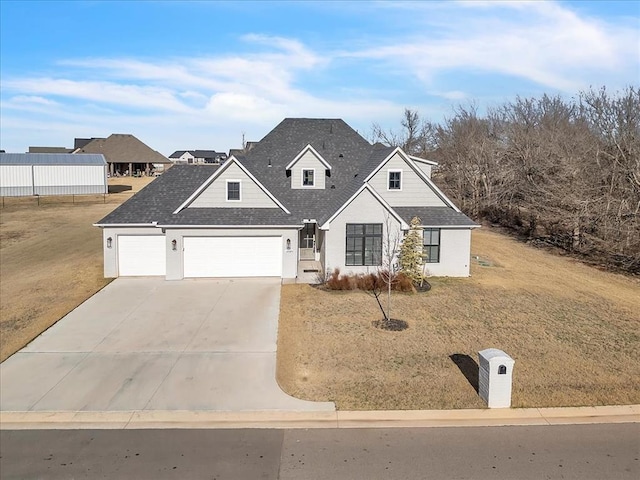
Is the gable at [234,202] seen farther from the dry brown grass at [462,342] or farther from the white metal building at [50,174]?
the white metal building at [50,174]

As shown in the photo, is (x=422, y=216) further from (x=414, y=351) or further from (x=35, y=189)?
(x=35, y=189)

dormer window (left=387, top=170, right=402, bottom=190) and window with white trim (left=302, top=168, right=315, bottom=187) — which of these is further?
window with white trim (left=302, top=168, right=315, bottom=187)

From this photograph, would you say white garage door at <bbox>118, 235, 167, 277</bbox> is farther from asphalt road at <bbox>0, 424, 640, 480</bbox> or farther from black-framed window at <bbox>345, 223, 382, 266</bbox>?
asphalt road at <bbox>0, 424, 640, 480</bbox>

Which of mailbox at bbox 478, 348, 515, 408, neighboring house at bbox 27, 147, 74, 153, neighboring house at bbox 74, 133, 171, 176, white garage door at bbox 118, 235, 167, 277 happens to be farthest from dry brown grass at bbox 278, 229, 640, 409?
neighboring house at bbox 27, 147, 74, 153

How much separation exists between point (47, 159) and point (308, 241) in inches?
1671

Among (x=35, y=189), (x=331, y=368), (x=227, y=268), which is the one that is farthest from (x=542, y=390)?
(x=35, y=189)

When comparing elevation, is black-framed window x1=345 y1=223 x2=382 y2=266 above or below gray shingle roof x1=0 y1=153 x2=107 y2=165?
below

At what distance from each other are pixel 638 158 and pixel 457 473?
24564 mm

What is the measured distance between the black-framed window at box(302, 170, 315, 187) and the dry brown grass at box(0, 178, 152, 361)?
1045 centimetres

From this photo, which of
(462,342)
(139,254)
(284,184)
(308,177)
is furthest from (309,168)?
(462,342)

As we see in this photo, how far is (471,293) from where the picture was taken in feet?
68.4

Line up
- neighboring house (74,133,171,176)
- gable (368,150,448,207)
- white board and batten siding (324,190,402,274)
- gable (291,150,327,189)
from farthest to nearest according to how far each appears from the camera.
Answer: neighboring house (74,133,171,176) → gable (291,150,327,189) → gable (368,150,448,207) → white board and batten siding (324,190,402,274)

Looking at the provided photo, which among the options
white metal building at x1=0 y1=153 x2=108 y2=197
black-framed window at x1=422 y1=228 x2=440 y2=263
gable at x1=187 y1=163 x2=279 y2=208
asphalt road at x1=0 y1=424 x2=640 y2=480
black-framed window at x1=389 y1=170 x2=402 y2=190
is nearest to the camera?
asphalt road at x1=0 y1=424 x2=640 y2=480

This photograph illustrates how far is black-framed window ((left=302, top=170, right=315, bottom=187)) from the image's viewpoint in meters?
26.2
